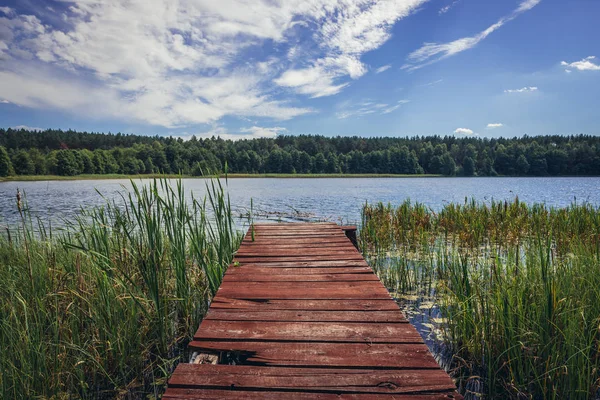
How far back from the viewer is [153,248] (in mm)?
2947

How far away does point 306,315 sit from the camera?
242 cm

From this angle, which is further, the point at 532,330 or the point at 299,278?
the point at 299,278

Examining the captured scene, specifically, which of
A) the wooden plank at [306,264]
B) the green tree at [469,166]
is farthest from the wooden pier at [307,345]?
the green tree at [469,166]

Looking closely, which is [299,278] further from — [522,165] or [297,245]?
[522,165]

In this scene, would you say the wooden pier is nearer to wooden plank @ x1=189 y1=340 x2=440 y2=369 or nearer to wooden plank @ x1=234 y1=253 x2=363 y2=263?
wooden plank @ x1=189 y1=340 x2=440 y2=369

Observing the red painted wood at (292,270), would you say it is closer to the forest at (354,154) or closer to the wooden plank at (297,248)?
the wooden plank at (297,248)

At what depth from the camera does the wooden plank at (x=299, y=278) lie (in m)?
3.21

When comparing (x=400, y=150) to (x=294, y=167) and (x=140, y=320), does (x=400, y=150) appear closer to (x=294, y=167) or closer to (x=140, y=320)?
(x=294, y=167)

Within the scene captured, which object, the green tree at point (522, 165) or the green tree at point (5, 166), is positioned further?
the green tree at point (522, 165)

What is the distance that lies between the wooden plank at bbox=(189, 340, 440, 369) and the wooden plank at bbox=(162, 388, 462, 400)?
22cm

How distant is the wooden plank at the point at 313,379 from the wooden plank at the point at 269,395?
0.03 m

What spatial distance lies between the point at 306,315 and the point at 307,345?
17.0 inches

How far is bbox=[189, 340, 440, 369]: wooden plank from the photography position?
70.6 inches

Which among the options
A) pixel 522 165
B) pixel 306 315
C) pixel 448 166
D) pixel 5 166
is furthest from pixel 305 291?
pixel 522 165
